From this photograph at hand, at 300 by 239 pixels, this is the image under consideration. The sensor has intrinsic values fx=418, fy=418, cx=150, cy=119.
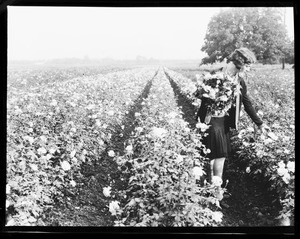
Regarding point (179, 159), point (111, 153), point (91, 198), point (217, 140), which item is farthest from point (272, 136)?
point (91, 198)

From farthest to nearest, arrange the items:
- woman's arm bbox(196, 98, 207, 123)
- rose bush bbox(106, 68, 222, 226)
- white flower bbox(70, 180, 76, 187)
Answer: woman's arm bbox(196, 98, 207, 123)
white flower bbox(70, 180, 76, 187)
rose bush bbox(106, 68, 222, 226)

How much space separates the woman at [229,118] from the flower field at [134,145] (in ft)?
0.20

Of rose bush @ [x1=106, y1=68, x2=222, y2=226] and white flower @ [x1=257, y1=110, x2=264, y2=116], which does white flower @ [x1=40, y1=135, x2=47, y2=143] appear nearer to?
rose bush @ [x1=106, y1=68, x2=222, y2=226]

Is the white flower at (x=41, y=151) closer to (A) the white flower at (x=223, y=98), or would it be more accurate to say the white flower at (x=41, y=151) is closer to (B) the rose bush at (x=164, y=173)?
(B) the rose bush at (x=164, y=173)

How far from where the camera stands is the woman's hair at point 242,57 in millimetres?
3660

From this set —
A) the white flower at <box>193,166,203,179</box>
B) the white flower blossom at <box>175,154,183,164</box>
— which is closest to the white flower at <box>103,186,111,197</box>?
the white flower blossom at <box>175,154,183,164</box>

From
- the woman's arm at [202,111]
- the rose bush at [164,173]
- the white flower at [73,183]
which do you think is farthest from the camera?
the woman's arm at [202,111]

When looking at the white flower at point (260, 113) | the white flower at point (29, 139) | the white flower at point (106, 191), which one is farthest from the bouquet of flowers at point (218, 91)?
the white flower at point (29, 139)

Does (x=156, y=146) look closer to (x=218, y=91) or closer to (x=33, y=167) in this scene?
(x=218, y=91)

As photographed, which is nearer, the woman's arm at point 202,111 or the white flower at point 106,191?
the white flower at point 106,191

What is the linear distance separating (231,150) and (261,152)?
0.26 metres

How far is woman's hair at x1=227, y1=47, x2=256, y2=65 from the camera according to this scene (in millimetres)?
3660
